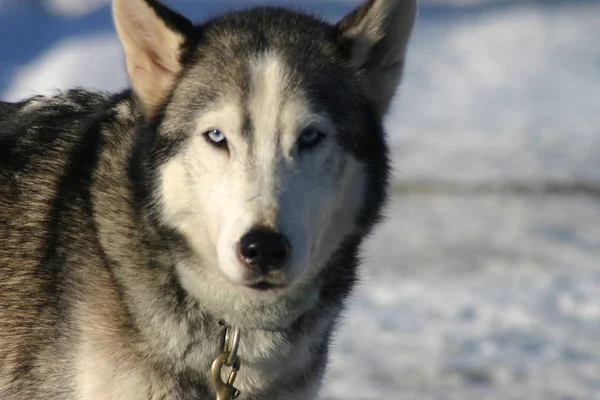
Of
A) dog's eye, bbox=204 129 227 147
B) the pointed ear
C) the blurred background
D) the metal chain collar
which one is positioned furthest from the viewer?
the blurred background

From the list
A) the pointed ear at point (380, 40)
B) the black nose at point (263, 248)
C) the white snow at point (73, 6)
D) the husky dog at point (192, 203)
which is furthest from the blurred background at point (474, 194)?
the black nose at point (263, 248)

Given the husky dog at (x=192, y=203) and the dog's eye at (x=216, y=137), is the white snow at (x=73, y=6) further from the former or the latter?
the dog's eye at (x=216, y=137)

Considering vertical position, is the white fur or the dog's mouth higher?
the white fur

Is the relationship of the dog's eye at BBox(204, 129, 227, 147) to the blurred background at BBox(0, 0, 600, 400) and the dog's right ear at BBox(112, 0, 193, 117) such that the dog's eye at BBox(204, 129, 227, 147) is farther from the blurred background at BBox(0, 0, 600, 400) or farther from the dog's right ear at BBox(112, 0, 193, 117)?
the blurred background at BBox(0, 0, 600, 400)

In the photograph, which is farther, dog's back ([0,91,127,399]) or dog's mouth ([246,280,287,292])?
dog's back ([0,91,127,399])

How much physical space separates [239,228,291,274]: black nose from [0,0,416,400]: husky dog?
0.08m

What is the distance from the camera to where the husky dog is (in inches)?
111

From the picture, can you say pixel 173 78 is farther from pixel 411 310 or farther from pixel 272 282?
pixel 411 310

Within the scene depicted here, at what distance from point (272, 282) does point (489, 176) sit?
24.4 ft

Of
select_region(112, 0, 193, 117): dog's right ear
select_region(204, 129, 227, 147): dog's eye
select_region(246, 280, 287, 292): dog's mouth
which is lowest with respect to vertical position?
select_region(246, 280, 287, 292): dog's mouth

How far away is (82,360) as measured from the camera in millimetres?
2928

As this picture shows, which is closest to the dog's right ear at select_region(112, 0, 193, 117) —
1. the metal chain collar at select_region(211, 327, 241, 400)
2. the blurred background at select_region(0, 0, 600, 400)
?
the blurred background at select_region(0, 0, 600, 400)

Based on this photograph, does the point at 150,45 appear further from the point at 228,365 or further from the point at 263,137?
the point at 228,365

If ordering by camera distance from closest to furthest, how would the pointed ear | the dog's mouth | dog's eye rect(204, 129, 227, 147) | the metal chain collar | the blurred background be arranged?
1. the dog's mouth
2. dog's eye rect(204, 129, 227, 147)
3. the metal chain collar
4. the pointed ear
5. the blurred background
